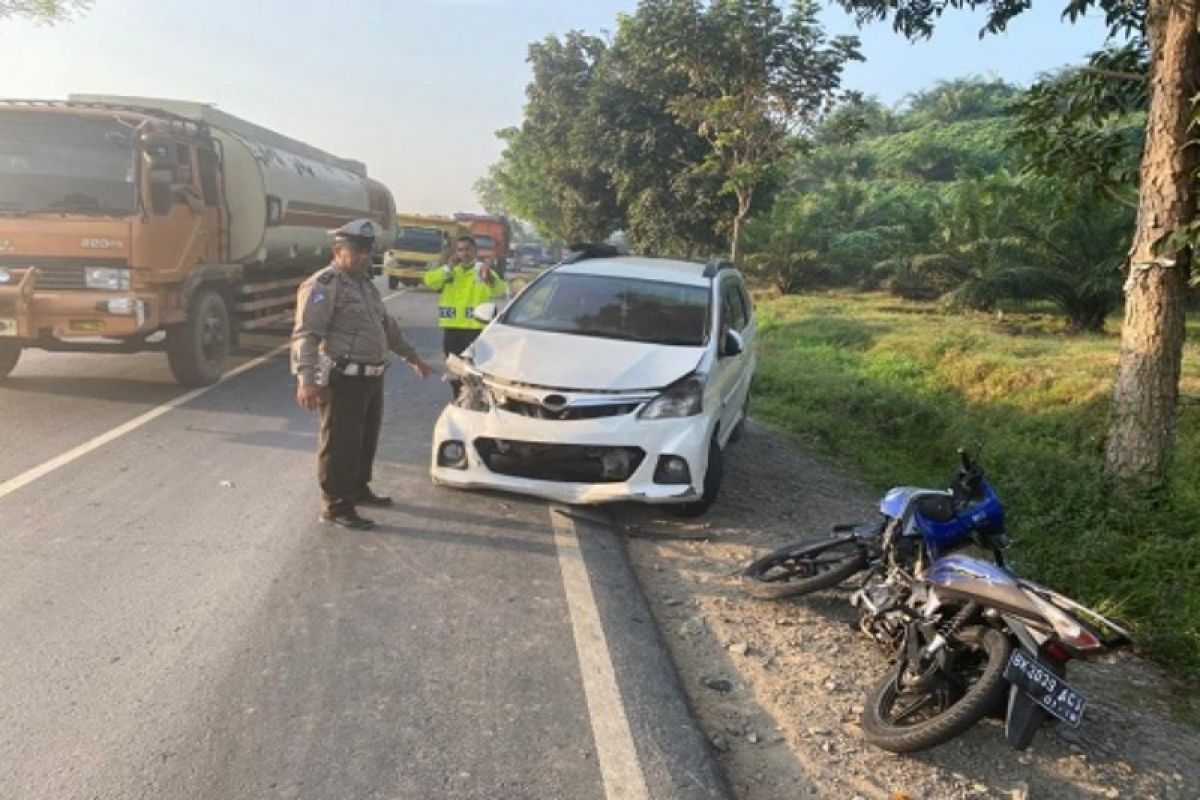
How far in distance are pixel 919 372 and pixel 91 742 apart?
35.0 ft

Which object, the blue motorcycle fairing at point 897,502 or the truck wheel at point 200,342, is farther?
the truck wheel at point 200,342

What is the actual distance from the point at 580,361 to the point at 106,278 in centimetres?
471

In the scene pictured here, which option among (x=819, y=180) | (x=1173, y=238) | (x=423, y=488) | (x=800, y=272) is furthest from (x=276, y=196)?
(x=819, y=180)

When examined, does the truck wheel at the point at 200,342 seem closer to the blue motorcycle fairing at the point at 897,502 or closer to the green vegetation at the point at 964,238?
the blue motorcycle fairing at the point at 897,502

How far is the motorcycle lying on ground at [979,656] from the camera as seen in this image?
292 centimetres

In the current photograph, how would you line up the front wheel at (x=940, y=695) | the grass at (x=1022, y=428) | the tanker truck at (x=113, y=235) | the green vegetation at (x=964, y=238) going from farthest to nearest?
the green vegetation at (x=964, y=238) < the tanker truck at (x=113, y=235) < the grass at (x=1022, y=428) < the front wheel at (x=940, y=695)

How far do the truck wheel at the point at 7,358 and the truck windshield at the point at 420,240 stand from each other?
17434 millimetres

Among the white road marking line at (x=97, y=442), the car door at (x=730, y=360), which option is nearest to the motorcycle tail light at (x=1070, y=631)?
the car door at (x=730, y=360)

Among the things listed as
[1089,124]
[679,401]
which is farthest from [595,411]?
[1089,124]

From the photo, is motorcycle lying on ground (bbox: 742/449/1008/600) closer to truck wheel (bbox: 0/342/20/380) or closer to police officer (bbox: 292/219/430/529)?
police officer (bbox: 292/219/430/529)

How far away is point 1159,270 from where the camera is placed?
5.62 meters

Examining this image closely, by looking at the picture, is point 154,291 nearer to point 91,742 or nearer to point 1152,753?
point 91,742

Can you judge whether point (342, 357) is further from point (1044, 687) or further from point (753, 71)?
point (753, 71)

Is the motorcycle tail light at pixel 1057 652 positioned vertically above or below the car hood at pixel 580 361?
below
